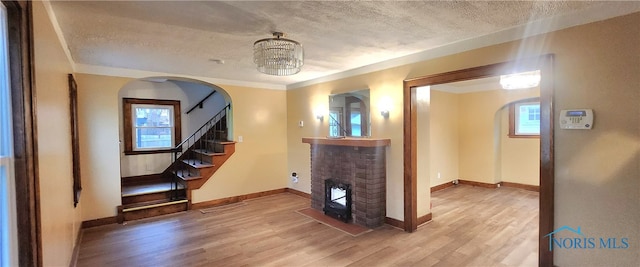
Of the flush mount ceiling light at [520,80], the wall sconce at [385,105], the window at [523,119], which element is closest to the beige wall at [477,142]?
the window at [523,119]

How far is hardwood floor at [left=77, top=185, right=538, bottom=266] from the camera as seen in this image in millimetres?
3006

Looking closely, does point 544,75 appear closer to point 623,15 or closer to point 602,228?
point 623,15

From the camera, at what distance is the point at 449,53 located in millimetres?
3252

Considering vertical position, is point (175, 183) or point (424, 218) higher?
point (175, 183)

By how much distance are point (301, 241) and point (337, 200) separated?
1.11 metres

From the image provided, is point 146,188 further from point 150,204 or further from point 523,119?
point 523,119

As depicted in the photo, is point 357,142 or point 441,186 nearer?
point 357,142

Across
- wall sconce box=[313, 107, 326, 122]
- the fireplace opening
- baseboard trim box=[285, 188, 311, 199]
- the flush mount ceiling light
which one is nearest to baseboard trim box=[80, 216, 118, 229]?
baseboard trim box=[285, 188, 311, 199]

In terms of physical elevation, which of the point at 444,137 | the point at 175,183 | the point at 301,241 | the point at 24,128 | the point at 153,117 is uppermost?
the point at 153,117

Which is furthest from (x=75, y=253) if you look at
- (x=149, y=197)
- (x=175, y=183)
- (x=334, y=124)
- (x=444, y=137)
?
(x=444, y=137)

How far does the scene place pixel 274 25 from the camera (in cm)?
254

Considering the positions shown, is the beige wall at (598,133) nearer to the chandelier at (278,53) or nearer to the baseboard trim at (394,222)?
the baseboard trim at (394,222)

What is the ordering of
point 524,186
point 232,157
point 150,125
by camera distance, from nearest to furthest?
point 232,157 → point 150,125 → point 524,186

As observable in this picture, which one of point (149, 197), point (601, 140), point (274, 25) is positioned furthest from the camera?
point (149, 197)
